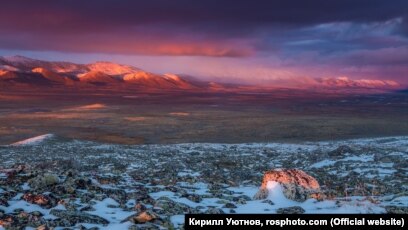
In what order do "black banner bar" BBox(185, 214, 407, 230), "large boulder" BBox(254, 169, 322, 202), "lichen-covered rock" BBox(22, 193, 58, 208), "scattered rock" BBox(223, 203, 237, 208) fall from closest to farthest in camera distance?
"black banner bar" BBox(185, 214, 407, 230)
"lichen-covered rock" BBox(22, 193, 58, 208)
"scattered rock" BBox(223, 203, 237, 208)
"large boulder" BBox(254, 169, 322, 202)

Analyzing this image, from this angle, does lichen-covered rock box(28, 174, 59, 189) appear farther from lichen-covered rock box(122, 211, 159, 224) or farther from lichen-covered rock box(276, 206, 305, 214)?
lichen-covered rock box(276, 206, 305, 214)

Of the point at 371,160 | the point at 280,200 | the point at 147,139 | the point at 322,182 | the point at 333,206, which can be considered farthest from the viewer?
the point at 147,139

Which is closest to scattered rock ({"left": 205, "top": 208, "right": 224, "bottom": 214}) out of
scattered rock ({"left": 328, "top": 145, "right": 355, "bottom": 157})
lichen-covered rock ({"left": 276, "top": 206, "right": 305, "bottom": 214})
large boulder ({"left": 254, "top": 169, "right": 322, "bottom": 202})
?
lichen-covered rock ({"left": 276, "top": 206, "right": 305, "bottom": 214})

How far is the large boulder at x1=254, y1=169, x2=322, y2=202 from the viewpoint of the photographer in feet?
45.5

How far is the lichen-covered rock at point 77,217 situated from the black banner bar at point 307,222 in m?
2.58

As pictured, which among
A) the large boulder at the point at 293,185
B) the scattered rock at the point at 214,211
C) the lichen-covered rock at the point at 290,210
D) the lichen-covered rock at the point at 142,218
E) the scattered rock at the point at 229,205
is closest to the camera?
the lichen-covered rock at the point at 142,218

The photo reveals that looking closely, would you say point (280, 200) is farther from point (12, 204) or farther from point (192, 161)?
point (192, 161)

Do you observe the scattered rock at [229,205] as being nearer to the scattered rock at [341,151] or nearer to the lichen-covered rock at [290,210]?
the lichen-covered rock at [290,210]

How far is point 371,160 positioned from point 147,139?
50.7m

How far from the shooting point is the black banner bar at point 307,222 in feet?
31.6

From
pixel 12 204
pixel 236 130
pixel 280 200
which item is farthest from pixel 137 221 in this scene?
pixel 236 130

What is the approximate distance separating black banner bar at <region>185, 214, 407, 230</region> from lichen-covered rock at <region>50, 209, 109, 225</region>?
2584 millimetres

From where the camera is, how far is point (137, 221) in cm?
1102

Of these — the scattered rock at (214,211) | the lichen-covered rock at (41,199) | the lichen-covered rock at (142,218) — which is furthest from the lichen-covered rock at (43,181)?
the scattered rock at (214,211)
